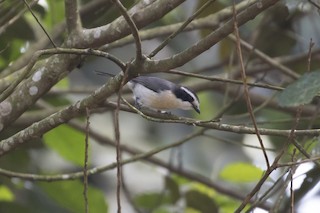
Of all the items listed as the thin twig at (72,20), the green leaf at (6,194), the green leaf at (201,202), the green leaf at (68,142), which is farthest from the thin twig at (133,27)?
the green leaf at (6,194)

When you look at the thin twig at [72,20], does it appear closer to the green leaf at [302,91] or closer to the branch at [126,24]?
the branch at [126,24]

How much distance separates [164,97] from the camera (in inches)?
147

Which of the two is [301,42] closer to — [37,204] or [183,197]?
[183,197]

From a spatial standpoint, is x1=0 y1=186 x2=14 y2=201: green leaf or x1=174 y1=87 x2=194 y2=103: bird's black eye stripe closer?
x1=174 y1=87 x2=194 y2=103: bird's black eye stripe

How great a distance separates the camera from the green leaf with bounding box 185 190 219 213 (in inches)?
150

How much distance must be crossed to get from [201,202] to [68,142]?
818mm

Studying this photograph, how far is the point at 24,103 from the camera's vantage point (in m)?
2.65

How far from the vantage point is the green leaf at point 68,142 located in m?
4.18

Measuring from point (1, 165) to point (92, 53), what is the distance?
1.80 metres

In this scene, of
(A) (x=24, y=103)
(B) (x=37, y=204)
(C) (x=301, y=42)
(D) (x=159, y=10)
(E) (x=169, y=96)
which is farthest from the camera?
(C) (x=301, y=42)

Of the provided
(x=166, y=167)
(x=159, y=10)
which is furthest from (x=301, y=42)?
(x=159, y=10)

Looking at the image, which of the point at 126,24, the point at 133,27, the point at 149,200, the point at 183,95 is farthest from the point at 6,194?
the point at 133,27

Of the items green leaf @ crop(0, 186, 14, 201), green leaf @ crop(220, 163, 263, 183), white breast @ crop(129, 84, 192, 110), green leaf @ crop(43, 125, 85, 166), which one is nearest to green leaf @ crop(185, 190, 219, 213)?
green leaf @ crop(220, 163, 263, 183)

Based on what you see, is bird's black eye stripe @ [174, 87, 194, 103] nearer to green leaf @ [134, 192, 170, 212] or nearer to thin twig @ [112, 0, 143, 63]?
green leaf @ [134, 192, 170, 212]
